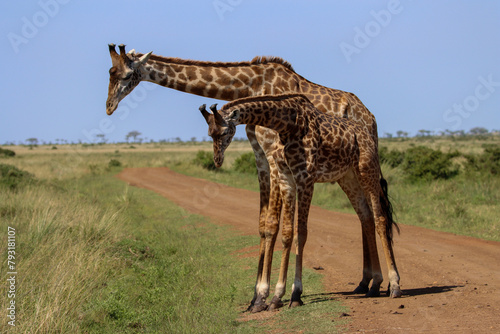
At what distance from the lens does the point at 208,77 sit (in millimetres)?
7320

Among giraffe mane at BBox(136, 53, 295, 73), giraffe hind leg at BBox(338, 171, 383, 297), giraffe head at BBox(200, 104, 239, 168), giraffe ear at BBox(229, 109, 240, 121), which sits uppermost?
giraffe mane at BBox(136, 53, 295, 73)

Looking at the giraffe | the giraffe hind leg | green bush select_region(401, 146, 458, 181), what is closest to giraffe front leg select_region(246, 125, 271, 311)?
the giraffe

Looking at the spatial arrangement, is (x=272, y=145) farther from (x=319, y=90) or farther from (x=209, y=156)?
(x=209, y=156)

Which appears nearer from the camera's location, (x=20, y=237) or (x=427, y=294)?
(x=427, y=294)

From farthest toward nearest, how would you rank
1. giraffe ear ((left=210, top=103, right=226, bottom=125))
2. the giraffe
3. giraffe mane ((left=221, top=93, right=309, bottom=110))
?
the giraffe → giraffe mane ((left=221, top=93, right=309, bottom=110)) → giraffe ear ((left=210, top=103, right=226, bottom=125))

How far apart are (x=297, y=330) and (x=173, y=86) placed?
348 centimetres

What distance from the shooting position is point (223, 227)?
1326 cm

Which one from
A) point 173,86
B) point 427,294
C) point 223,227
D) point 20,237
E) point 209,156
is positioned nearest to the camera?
point 427,294

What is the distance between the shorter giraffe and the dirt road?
66 centimetres

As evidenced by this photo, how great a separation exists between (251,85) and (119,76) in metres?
1.71

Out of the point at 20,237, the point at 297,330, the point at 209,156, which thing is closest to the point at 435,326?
the point at 297,330

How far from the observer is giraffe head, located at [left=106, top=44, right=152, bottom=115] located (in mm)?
6793

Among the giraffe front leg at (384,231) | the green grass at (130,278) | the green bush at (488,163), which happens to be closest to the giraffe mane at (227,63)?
the giraffe front leg at (384,231)

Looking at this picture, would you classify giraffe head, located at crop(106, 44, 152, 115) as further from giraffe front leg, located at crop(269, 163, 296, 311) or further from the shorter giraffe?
giraffe front leg, located at crop(269, 163, 296, 311)
